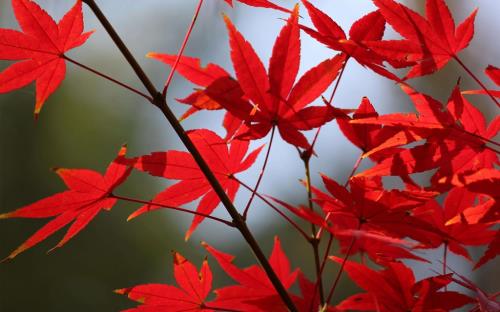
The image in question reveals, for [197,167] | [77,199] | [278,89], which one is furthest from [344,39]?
[77,199]

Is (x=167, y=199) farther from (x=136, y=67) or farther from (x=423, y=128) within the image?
(x=423, y=128)

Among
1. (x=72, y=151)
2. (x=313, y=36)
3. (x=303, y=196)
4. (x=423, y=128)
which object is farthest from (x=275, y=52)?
(x=72, y=151)

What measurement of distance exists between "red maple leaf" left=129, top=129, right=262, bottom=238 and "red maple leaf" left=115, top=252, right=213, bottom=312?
0.16 ft

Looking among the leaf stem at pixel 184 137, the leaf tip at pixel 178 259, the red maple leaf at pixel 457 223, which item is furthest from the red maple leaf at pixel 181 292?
the red maple leaf at pixel 457 223

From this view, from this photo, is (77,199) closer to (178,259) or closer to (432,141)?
(178,259)

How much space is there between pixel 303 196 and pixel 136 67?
4.42 m

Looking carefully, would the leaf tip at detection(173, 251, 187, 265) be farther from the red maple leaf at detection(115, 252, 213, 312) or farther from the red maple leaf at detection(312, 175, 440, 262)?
the red maple leaf at detection(312, 175, 440, 262)

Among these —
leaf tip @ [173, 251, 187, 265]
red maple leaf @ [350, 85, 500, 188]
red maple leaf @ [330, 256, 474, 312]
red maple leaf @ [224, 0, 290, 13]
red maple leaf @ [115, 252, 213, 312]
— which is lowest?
red maple leaf @ [330, 256, 474, 312]

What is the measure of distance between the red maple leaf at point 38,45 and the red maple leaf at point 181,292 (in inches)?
8.3

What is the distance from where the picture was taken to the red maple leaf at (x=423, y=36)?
0.55m

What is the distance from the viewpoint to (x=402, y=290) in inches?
23.3

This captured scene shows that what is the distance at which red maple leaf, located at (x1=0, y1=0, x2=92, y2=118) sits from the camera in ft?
1.96

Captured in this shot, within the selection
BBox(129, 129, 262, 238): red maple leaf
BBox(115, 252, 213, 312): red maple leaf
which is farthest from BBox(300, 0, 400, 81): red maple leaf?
BBox(115, 252, 213, 312): red maple leaf

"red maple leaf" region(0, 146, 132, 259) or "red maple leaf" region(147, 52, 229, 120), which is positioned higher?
"red maple leaf" region(147, 52, 229, 120)
